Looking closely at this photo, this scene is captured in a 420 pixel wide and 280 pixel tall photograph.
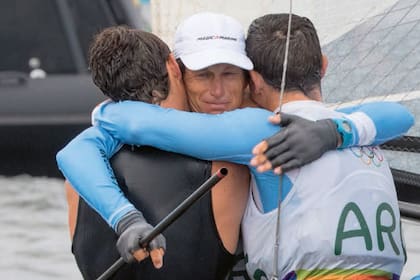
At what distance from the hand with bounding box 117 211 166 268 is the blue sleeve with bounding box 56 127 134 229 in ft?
0.13

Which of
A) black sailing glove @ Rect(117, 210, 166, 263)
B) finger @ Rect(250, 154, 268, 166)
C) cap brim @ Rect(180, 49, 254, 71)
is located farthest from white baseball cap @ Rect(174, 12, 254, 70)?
black sailing glove @ Rect(117, 210, 166, 263)

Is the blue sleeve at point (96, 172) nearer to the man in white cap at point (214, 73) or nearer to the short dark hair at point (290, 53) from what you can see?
the man in white cap at point (214, 73)

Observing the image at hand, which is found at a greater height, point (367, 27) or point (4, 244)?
point (367, 27)

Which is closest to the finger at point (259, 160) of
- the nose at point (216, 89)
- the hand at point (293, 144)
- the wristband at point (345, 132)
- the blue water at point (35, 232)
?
the hand at point (293, 144)

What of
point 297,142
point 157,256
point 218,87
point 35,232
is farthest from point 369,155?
point 35,232

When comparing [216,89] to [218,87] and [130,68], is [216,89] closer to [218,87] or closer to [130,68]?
[218,87]

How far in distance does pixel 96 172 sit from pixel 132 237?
0.60ft

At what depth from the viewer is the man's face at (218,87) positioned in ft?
8.21

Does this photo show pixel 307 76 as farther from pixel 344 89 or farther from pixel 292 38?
pixel 344 89

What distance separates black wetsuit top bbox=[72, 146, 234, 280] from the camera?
2.45 metres

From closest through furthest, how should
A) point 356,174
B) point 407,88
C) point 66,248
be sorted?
1. point 356,174
2. point 407,88
3. point 66,248

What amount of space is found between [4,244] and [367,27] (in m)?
3.37

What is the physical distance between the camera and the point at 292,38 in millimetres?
2416

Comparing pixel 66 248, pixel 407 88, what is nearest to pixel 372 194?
pixel 407 88
